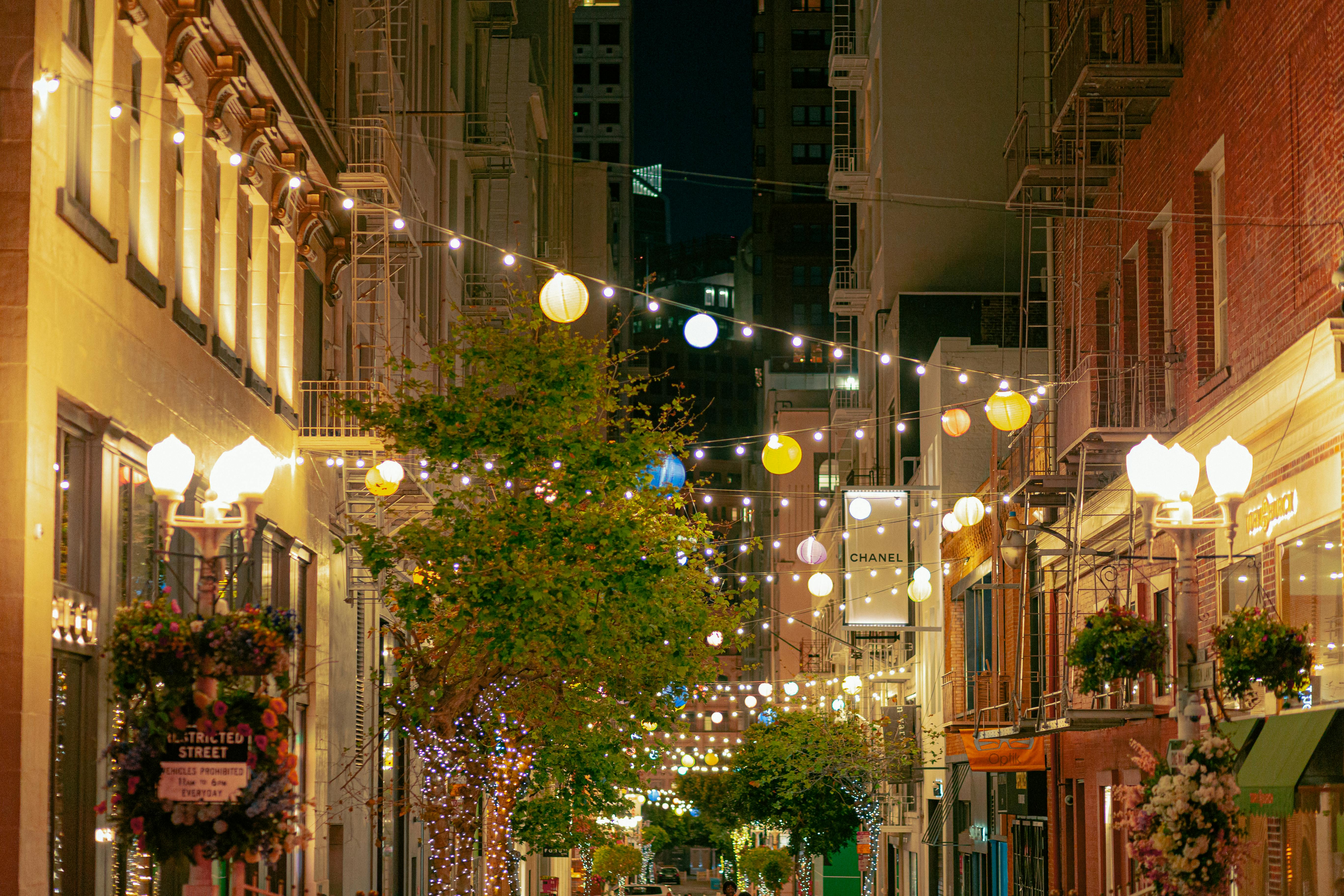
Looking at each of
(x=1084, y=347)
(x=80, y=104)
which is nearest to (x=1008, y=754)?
(x=1084, y=347)

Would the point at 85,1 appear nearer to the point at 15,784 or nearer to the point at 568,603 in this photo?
the point at 15,784

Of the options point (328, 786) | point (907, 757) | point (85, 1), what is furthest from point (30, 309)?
point (907, 757)

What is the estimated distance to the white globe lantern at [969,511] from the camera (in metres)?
31.9

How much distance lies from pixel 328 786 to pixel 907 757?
27150mm

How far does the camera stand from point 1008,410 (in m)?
23.4

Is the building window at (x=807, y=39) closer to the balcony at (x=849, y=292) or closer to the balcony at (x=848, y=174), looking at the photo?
the balcony at (x=849, y=292)

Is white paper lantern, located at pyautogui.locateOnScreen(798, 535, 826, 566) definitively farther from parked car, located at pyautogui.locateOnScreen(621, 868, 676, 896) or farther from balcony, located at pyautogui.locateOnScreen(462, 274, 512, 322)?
parked car, located at pyautogui.locateOnScreen(621, 868, 676, 896)

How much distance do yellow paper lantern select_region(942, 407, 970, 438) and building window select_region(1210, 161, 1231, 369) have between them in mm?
9479

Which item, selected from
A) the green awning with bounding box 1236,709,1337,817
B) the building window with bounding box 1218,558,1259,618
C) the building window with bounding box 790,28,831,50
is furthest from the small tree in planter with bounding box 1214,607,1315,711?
the building window with bounding box 790,28,831,50

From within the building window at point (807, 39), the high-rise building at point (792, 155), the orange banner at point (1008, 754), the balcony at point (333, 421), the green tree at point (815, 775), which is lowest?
the green tree at point (815, 775)

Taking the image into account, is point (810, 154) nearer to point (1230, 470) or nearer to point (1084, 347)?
point (1084, 347)

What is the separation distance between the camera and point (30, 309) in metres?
11.8

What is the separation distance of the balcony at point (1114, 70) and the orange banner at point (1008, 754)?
507 inches

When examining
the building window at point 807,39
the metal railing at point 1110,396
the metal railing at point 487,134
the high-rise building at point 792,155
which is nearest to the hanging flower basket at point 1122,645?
the metal railing at point 1110,396
